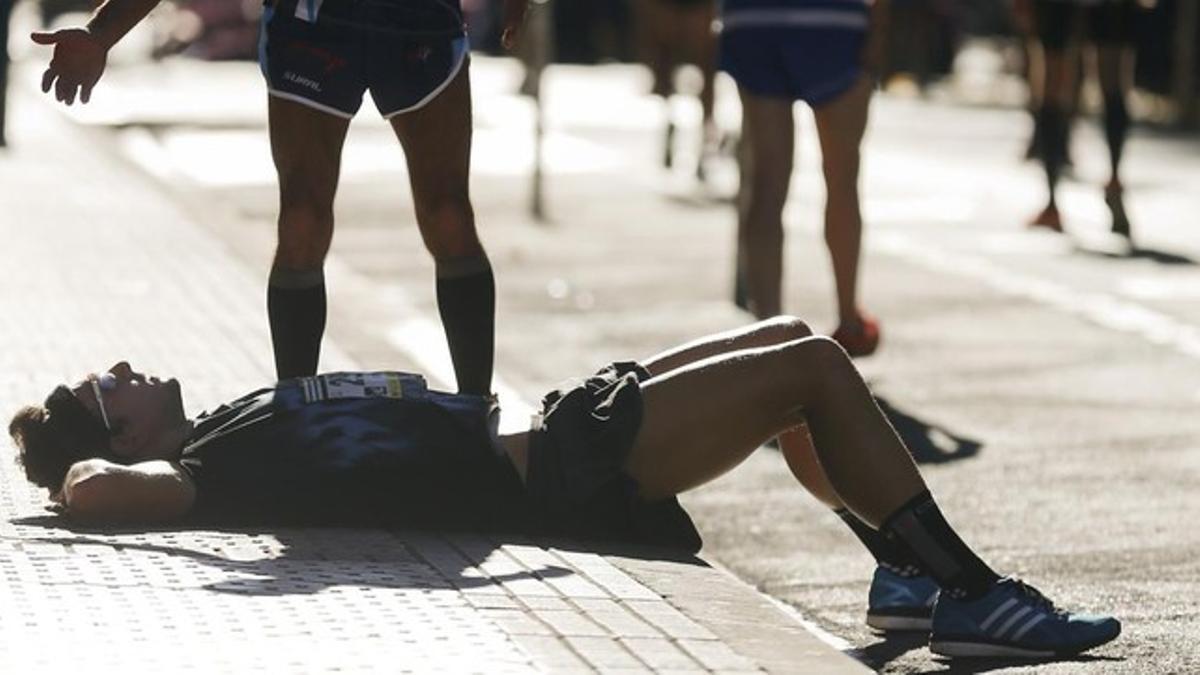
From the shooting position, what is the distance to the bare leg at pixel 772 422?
21.1ft

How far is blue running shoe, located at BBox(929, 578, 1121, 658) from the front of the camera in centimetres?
630

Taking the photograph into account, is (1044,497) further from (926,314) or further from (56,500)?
(926,314)

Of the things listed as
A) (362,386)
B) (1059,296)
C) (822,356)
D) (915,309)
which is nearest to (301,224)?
(362,386)

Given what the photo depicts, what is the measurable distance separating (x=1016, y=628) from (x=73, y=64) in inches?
89.3

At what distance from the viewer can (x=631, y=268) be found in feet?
47.0

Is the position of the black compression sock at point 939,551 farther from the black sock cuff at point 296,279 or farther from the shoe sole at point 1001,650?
the black sock cuff at point 296,279

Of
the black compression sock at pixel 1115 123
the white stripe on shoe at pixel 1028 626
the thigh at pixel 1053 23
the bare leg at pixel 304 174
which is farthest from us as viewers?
the thigh at pixel 1053 23

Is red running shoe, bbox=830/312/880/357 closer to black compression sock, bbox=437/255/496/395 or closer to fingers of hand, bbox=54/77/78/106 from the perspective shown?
black compression sock, bbox=437/255/496/395

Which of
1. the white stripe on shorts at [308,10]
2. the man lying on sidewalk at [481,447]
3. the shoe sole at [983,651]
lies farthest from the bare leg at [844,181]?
the shoe sole at [983,651]

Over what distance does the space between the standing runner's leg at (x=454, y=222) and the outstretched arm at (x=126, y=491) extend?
1.41m

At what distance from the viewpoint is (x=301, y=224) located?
7.93 metres

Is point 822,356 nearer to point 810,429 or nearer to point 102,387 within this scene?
point 810,429

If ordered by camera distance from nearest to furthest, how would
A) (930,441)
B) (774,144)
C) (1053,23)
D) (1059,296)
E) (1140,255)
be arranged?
(930,441), (774,144), (1059,296), (1140,255), (1053,23)

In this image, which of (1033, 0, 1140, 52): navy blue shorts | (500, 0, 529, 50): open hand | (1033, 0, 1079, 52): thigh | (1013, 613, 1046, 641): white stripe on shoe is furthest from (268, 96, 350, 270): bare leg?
(1033, 0, 1079, 52): thigh
